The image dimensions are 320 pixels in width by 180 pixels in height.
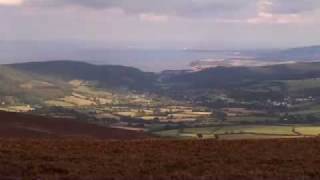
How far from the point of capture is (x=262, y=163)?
18.7 meters

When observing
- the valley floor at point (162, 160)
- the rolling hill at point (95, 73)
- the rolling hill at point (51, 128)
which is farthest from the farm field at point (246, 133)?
the rolling hill at point (95, 73)

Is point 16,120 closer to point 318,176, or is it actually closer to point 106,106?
point 318,176

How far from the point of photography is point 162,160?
18.9 m

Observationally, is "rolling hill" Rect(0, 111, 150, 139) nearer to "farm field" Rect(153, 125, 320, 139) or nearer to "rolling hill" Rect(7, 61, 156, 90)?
Result: "farm field" Rect(153, 125, 320, 139)

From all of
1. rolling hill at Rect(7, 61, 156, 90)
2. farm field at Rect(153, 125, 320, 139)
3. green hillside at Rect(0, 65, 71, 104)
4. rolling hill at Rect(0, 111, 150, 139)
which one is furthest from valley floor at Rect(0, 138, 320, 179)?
rolling hill at Rect(7, 61, 156, 90)

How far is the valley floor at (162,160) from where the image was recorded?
1642 centimetres

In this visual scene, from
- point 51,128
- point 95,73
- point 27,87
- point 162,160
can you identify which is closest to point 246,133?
Answer: point 51,128

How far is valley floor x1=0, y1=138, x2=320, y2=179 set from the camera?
16.4 meters

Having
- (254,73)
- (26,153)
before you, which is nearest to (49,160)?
(26,153)

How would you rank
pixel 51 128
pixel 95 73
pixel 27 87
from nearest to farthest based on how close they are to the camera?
pixel 51 128, pixel 27 87, pixel 95 73

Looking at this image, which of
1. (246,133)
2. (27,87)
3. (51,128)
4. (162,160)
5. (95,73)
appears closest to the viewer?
(162,160)

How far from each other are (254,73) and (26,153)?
16347 cm

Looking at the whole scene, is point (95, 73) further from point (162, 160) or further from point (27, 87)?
point (162, 160)

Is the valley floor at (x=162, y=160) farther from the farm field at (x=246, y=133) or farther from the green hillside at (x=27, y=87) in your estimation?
the green hillside at (x=27, y=87)
